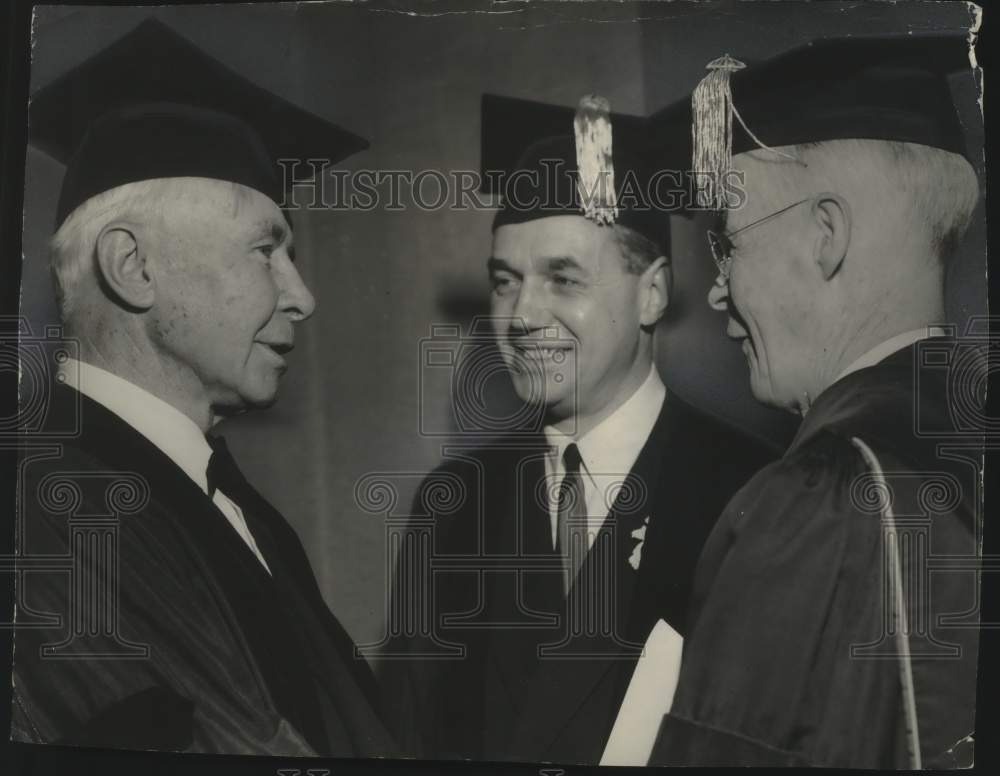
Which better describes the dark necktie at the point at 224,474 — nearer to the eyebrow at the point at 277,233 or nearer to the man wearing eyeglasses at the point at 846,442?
the eyebrow at the point at 277,233

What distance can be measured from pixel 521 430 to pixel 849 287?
2.48ft

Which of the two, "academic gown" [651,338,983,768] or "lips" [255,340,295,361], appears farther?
"lips" [255,340,295,361]

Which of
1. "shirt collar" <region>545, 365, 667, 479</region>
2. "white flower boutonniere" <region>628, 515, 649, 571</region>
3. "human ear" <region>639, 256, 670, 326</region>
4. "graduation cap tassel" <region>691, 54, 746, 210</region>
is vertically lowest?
"white flower boutonniere" <region>628, 515, 649, 571</region>

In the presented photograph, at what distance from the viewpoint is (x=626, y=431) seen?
2.17 meters

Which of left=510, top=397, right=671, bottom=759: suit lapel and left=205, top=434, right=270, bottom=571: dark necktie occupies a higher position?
left=205, top=434, right=270, bottom=571: dark necktie

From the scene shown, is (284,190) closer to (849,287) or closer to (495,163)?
(495,163)

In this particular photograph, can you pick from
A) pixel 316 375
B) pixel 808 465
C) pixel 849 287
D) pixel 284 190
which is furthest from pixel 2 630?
pixel 849 287

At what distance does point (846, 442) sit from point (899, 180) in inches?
22.1

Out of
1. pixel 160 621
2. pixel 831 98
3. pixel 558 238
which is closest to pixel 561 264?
Result: pixel 558 238

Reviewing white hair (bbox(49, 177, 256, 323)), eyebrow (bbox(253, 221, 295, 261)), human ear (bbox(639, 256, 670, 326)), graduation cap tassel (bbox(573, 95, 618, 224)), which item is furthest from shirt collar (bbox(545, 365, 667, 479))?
white hair (bbox(49, 177, 256, 323))

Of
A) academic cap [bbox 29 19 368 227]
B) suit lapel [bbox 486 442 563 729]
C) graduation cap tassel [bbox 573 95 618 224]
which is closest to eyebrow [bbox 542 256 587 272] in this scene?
graduation cap tassel [bbox 573 95 618 224]

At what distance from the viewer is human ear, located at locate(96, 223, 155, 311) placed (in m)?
2.16

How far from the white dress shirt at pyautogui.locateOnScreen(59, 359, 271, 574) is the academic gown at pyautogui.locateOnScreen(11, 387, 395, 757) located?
0.02 metres

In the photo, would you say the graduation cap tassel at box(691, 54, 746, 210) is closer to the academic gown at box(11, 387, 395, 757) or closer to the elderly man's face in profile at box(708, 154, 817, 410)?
the elderly man's face in profile at box(708, 154, 817, 410)
